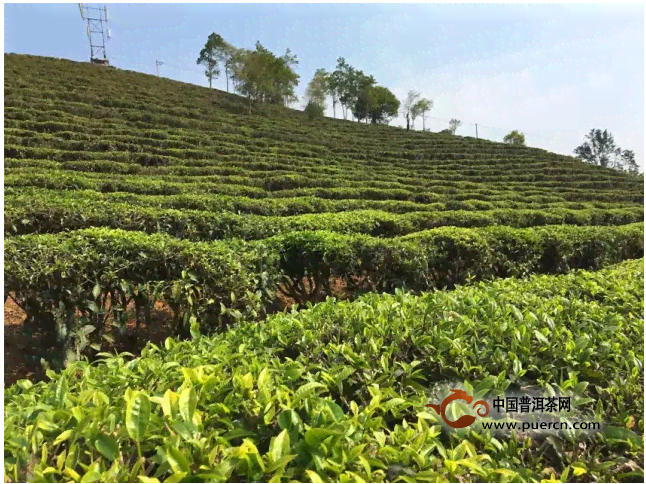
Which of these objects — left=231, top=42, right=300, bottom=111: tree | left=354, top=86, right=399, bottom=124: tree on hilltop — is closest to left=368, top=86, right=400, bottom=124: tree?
left=354, top=86, right=399, bottom=124: tree on hilltop

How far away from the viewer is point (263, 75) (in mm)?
35906

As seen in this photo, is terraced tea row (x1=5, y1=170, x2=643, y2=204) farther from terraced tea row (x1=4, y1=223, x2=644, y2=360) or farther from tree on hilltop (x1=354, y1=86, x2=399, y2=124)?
tree on hilltop (x1=354, y1=86, x2=399, y2=124)

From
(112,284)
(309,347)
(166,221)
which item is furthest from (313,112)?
(309,347)

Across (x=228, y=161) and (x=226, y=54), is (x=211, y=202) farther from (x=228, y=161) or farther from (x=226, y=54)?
(x=226, y=54)

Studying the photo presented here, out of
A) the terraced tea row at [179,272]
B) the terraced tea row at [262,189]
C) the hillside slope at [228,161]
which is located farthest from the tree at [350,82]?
the terraced tea row at [179,272]

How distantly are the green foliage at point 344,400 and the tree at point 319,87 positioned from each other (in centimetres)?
4975

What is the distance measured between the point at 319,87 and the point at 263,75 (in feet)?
49.1

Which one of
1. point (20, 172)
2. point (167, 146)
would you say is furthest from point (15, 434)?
point (167, 146)

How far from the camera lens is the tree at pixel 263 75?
35.8 m

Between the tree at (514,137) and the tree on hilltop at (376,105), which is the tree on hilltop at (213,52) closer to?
the tree on hilltop at (376,105)

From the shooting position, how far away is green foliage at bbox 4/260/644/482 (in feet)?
4.05

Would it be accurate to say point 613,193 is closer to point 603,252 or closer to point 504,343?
point 603,252

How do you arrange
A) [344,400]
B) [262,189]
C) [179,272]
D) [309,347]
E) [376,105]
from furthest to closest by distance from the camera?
[376,105] → [262,189] → [179,272] → [309,347] → [344,400]

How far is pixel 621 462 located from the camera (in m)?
1.54
